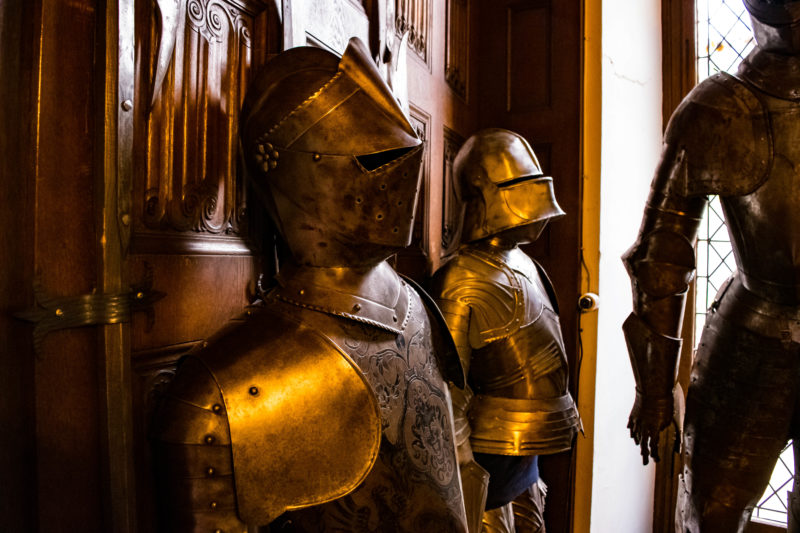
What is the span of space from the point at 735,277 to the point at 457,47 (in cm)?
125

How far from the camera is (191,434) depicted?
812 mm

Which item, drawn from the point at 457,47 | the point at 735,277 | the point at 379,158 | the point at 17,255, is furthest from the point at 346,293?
Answer: the point at 457,47

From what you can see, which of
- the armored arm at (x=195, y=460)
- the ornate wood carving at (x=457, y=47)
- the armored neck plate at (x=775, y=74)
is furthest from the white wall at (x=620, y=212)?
the armored arm at (x=195, y=460)

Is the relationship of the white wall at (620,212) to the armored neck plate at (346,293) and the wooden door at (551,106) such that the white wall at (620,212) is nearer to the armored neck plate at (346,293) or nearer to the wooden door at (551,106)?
the wooden door at (551,106)

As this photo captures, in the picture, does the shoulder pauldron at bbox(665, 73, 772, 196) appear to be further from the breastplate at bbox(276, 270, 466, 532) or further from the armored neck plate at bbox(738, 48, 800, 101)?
the breastplate at bbox(276, 270, 466, 532)

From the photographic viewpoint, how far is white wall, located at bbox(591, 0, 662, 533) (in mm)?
2324

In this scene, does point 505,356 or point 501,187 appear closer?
point 505,356

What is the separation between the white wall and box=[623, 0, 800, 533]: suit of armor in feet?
2.14

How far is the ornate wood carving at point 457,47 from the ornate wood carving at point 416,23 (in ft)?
0.68

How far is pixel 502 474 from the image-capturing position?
165 centimetres

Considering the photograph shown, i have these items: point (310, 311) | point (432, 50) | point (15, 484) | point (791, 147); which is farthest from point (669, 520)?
point (15, 484)

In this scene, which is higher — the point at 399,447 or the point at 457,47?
the point at 457,47

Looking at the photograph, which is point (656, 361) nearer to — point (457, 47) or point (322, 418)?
point (322, 418)

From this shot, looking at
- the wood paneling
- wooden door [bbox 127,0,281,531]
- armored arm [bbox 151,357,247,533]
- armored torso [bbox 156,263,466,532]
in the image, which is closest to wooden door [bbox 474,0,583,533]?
armored torso [bbox 156,263,466,532]
